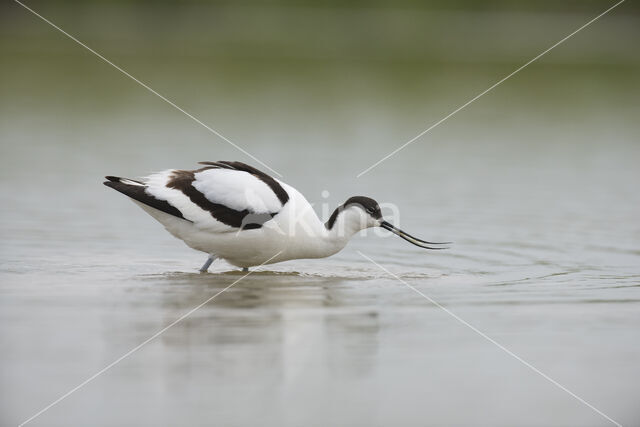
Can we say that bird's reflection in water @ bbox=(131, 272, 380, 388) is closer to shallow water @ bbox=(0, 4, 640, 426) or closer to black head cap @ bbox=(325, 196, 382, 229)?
shallow water @ bbox=(0, 4, 640, 426)

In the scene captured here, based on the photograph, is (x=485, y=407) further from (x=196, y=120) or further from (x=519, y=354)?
(x=196, y=120)

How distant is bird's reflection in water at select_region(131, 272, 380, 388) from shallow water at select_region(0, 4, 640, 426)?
0.07 feet

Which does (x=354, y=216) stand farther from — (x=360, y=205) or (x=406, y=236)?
(x=406, y=236)

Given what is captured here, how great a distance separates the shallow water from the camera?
5.41 metres

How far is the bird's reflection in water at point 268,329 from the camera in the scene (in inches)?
227

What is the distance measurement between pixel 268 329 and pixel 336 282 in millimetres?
1840

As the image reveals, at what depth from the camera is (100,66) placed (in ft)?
83.5

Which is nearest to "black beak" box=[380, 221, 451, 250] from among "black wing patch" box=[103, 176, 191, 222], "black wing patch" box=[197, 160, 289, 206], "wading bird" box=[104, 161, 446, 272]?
"wading bird" box=[104, 161, 446, 272]

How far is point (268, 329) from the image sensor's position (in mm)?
6613

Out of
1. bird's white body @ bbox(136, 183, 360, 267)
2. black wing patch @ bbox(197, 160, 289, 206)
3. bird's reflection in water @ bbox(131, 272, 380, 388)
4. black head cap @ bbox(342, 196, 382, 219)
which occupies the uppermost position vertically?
black wing patch @ bbox(197, 160, 289, 206)

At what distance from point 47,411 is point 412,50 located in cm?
2478

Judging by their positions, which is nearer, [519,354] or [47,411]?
[47,411]

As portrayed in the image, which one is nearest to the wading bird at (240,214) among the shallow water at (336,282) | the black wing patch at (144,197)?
the black wing patch at (144,197)

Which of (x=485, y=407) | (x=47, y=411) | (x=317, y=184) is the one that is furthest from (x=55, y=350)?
(x=317, y=184)
